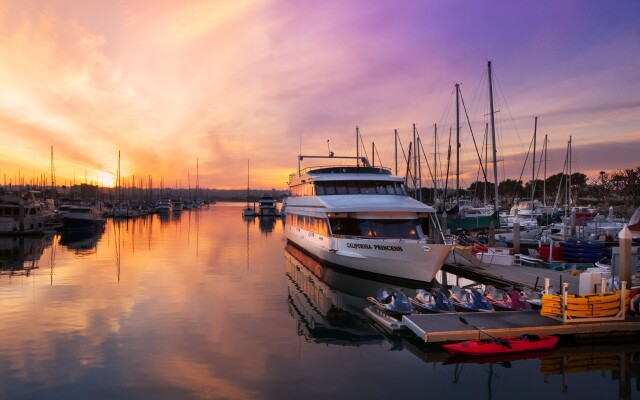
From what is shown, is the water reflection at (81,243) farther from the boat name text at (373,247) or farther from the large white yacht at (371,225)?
the boat name text at (373,247)

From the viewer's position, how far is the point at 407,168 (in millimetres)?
66375

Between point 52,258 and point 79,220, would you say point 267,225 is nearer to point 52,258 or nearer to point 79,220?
point 79,220

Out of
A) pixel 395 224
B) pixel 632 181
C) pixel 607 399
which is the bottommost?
pixel 607 399

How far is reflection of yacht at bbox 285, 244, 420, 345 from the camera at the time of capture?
16562 mm

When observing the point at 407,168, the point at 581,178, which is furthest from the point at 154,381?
the point at 581,178

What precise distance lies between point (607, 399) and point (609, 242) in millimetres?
25535

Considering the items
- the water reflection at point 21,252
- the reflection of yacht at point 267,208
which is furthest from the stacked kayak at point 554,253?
the reflection of yacht at point 267,208

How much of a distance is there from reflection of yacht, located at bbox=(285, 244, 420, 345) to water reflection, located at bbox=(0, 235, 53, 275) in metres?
17.2

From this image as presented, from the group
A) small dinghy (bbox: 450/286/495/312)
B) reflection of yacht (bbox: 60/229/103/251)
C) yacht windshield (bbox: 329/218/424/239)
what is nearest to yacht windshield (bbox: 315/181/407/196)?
yacht windshield (bbox: 329/218/424/239)

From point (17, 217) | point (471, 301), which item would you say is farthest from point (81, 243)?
point (471, 301)

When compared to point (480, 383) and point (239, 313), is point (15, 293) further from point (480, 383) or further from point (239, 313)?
point (480, 383)

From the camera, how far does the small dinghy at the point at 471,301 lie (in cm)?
1710

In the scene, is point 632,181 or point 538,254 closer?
point 538,254

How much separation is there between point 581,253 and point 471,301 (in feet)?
48.7
